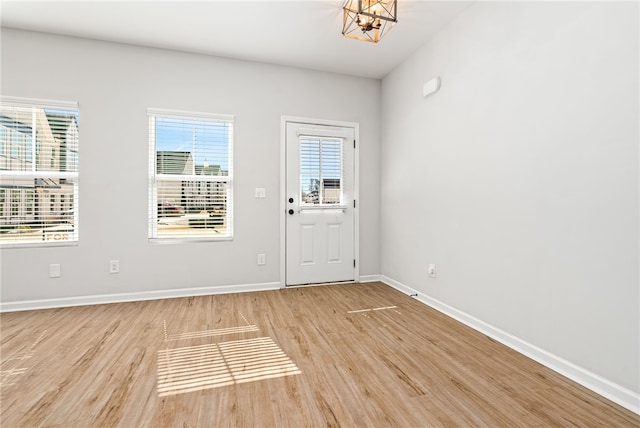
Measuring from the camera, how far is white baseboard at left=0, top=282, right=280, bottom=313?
3.02 meters

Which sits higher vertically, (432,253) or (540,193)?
(540,193)

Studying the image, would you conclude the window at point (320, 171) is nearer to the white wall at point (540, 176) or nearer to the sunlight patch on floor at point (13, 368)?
the white wall at point (540, 176)

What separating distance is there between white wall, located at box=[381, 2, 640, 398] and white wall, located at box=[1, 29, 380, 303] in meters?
1.71

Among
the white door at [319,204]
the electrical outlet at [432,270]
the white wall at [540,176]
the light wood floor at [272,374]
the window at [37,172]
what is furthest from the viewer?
the white door at [319,204]

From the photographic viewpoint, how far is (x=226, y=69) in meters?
3.60

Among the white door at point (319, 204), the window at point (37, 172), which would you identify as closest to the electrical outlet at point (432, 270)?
the white door at point (319, 204)

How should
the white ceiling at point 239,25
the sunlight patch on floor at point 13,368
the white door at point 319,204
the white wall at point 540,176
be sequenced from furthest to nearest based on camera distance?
the white door at point 319,204
the white ceiling at point 239,25
the sunlight patch on floor at point 13,368
the white wall at point 540,176

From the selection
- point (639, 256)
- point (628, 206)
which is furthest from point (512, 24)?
point (639, 256)

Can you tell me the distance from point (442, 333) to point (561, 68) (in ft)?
6.72

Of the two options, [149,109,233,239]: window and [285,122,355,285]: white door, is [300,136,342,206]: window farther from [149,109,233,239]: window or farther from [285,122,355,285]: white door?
[149,109,233,239]: window

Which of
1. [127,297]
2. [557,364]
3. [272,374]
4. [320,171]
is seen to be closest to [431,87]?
[320,171]

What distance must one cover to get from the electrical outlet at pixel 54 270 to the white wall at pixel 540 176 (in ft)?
12.4

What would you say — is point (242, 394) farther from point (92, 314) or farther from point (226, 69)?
point (226, 69)

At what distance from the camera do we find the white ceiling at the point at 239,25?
2672mm
